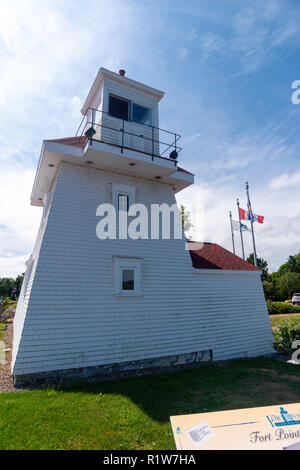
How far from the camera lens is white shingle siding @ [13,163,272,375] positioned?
7699 millimetres

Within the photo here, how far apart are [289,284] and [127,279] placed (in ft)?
156

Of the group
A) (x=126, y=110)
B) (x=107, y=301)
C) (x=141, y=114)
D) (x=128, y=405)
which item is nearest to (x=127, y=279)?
(x=107, y=301)

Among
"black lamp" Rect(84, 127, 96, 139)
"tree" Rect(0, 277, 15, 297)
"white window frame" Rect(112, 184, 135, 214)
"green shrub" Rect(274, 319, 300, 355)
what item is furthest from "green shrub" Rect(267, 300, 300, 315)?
"tree" Rect(0, 277, 15, 297)

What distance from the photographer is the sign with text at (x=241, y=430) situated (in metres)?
2.80

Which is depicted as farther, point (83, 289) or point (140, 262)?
point (140, 262)

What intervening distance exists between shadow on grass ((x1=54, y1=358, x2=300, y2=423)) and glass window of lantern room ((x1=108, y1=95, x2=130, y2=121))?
9.97 meters

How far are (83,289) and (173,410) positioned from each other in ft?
14.5

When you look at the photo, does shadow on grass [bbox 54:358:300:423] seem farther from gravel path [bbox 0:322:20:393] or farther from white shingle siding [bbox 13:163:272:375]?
gravel path [bbox 0:322:20:393]

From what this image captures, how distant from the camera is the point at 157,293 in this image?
968 cm

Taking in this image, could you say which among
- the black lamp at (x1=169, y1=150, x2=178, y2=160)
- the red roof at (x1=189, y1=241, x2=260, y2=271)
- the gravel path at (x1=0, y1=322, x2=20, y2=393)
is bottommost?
the gravel path at (x1=0, y1=322, x2=20, y2=393)

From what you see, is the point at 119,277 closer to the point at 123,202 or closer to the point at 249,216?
the point at 123,202

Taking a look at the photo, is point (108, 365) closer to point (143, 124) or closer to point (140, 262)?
point (140, 262)
